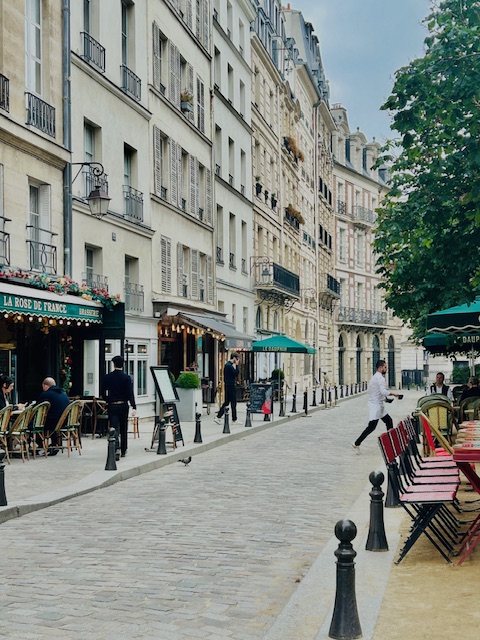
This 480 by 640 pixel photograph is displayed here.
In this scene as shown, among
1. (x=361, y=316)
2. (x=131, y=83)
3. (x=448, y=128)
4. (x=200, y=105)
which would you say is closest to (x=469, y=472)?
(x=448, y=128)

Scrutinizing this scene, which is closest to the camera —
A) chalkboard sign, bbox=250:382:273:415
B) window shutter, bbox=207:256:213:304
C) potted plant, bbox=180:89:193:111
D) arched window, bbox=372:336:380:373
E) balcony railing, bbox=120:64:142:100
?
balcony railing, bbox=120:64:142:100

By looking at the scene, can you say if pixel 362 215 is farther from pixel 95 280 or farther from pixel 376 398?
pixel 376 398

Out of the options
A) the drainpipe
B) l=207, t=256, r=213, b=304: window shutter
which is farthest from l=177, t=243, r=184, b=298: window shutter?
the drainpipe

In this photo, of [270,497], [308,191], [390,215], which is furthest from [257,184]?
[270,497]

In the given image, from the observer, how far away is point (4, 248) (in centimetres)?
1708

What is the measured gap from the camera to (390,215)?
22.2 meters

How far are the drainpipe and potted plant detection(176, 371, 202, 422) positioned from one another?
188 inches

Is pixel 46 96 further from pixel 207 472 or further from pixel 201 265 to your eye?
pixel 201 265

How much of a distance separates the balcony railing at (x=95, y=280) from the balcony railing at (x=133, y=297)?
65.2 inches

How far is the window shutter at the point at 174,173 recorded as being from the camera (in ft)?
91.1

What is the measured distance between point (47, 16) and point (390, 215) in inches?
363

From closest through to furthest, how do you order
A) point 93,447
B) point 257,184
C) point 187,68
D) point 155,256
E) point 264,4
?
point 93,447 → point 155,256 → point 187,68 → point 257,184 → point 264,4

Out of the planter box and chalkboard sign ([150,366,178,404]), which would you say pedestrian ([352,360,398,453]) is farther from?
the planter box

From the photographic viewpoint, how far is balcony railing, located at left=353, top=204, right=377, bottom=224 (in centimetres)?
7012
